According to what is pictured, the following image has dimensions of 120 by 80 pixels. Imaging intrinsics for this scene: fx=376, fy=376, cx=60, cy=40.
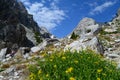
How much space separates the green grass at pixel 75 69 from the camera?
1180 cm

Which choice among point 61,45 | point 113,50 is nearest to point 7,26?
point 61,45

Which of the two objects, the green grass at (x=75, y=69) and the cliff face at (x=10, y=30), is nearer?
the green grass at (x=75, y=69)

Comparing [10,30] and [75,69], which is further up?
[10,30]

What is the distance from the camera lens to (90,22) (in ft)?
225

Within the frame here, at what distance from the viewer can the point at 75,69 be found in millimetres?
12555

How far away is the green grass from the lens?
11800 millimetres

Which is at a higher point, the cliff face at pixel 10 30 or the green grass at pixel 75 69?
the cliff face at pixel 10 30

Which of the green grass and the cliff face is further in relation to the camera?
the cliff face

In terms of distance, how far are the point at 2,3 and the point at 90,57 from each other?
1475 inches

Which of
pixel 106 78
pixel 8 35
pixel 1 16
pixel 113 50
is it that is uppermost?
pixel 1 16

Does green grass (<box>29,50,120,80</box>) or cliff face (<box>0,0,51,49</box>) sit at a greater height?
cliff face (<box>0,0,51,49</box>)

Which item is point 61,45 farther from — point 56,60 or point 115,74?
point 115,74

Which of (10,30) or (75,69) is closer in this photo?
(75,69)

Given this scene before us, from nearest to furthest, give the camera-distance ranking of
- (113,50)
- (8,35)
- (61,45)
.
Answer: (113,50)
(61,45)
(8,35)
